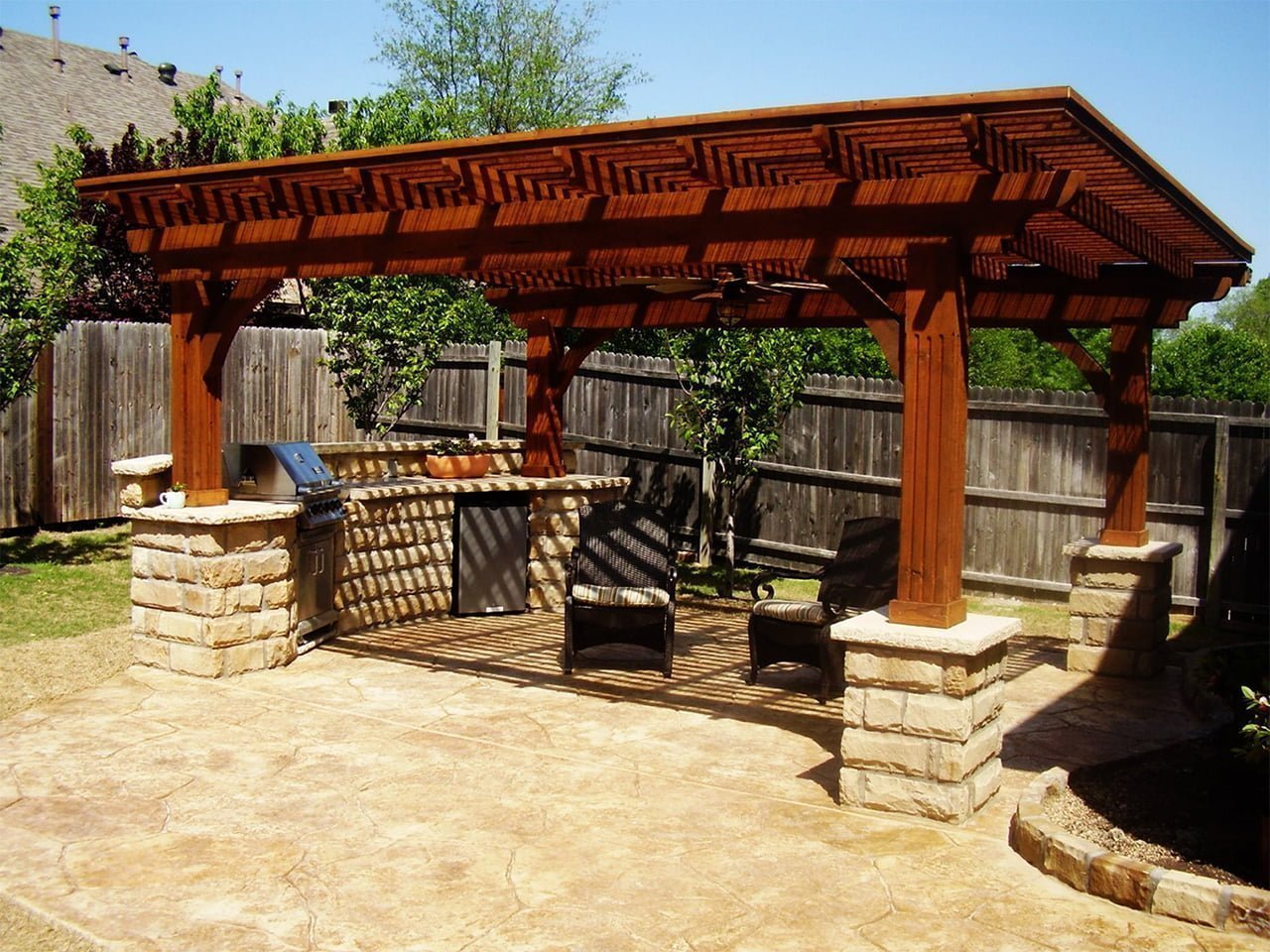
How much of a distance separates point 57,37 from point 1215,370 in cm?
2163

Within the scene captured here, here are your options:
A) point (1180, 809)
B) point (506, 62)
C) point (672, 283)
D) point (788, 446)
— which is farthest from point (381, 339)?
point (506, 62)

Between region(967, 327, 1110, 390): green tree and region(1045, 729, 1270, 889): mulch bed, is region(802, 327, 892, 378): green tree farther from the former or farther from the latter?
region(1045, 729, 1270, 889): mulch bed

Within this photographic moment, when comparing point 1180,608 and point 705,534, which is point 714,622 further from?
point 1180,608

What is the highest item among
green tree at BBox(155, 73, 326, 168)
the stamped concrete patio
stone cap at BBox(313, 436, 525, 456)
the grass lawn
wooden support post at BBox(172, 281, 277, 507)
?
green tree at BBox(155, 73, 326, 168)

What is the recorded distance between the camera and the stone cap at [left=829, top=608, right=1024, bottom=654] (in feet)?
19.0

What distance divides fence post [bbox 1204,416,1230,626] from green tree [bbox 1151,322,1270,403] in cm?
844

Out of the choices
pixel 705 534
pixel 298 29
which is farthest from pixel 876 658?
pixel 298 29

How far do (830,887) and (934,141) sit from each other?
3.20 m

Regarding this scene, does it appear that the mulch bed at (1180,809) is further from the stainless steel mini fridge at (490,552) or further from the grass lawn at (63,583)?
the grass lawn at (63,583)

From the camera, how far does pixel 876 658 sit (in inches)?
235

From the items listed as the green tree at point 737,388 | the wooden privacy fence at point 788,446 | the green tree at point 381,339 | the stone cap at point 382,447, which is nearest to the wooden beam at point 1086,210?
the wooden privacy fence at point 788,446

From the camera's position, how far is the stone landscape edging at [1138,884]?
15.2ft

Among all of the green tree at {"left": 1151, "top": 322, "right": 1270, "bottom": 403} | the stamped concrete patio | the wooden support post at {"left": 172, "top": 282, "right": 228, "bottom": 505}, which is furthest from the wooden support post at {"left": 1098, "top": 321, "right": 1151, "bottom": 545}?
the green tree at {"left": 1151, "top": 322, "right": 1270, "bottom": 403}

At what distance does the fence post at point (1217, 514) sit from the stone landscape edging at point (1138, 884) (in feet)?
19.8
